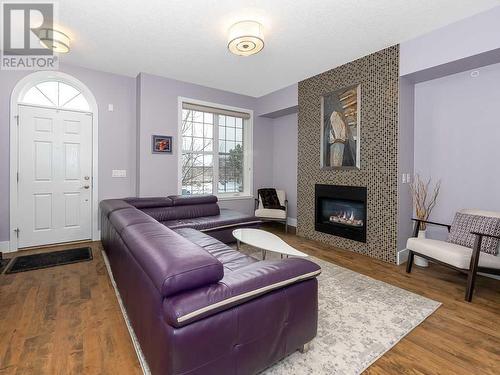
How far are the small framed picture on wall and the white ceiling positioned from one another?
3.49 feet

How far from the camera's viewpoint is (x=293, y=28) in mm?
2826

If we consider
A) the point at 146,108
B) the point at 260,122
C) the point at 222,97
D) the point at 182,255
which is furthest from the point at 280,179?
the point at 182,255

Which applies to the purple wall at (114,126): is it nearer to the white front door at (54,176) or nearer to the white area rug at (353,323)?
the white front door at (54,176)

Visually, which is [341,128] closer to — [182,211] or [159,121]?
[182,211]

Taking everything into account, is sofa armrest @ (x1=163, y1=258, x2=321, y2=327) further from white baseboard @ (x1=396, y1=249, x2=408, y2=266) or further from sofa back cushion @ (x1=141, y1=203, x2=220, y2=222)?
sofa back cushion @ (x1=141, y1=203, x2=220, y2=222)

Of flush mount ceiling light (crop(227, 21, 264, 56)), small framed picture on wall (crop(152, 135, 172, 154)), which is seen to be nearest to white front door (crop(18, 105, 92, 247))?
small framed picture on wall (crop(152, 135, 172, 154))

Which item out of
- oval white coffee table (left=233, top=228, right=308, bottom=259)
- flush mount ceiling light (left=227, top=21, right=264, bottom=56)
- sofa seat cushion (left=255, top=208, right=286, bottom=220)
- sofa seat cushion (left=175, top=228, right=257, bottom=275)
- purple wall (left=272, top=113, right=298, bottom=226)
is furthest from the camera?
purple wall (left=272, top=113, right=298, bottom=226)

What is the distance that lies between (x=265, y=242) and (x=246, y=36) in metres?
2.23

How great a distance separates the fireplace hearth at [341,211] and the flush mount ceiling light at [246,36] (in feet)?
7.74

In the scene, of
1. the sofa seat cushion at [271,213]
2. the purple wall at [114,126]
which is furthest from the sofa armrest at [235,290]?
the purple wall at [114,126]

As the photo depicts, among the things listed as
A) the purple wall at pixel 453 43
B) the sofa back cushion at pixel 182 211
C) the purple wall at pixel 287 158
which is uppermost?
the purple wall at pixel 453 43

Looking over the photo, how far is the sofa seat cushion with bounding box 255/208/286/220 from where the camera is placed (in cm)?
482

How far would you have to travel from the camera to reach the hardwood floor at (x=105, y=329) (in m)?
1.55

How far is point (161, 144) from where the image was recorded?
436cm
